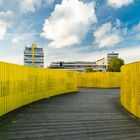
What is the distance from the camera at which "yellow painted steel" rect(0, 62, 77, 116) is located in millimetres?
11306

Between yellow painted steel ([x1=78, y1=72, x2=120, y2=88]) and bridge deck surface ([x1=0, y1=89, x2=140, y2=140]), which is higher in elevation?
yellow painted steel ([x1=78, y1=72, x2=120, y2=88])

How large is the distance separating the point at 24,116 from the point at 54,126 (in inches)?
86.5

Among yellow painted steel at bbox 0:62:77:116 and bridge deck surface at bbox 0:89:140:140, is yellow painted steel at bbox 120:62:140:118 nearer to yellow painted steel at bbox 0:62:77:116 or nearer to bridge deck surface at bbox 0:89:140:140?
bridge deck surface at bbox 0:89:140:140

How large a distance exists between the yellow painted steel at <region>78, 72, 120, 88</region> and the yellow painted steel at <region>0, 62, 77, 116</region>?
41.3ft

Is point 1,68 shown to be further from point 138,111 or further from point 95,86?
point 95,86

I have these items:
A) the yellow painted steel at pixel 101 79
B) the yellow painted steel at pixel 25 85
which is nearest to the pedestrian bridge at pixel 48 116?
the yellow painted steel at pixel 25 85

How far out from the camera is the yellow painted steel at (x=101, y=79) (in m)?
36.4

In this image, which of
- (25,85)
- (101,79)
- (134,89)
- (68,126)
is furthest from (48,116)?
(101,79)

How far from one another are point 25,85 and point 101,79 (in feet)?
74.5

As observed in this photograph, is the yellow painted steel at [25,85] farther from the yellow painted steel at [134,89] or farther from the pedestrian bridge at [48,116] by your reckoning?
the yellow painted steel at [134,89]

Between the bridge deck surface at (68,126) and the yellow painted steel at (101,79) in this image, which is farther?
the yellow painted steel at (101,79)

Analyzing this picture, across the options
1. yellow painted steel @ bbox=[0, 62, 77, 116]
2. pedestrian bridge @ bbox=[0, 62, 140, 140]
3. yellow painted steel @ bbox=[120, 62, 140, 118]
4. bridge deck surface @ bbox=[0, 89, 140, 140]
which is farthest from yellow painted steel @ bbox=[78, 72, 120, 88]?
bridge deck surface @ bbox=[0, 89, 140, 140]

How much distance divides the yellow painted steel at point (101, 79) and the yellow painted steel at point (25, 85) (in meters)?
12.6

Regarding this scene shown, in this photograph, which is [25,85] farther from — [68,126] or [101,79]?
[101,79]
